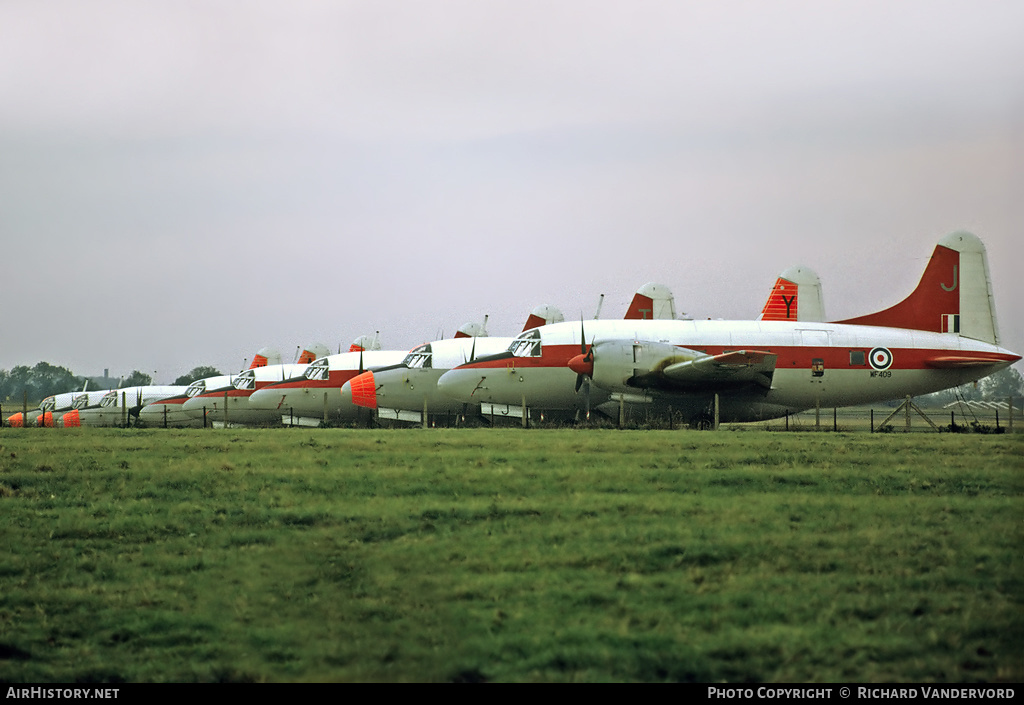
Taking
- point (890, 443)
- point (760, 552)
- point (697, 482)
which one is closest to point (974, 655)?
point (760, 552)

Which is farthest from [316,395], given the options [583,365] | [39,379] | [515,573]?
[39,379]

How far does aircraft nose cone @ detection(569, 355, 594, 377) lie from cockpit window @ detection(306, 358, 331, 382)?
18550 millimetres

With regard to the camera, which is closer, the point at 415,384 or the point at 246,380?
the point at 415,384

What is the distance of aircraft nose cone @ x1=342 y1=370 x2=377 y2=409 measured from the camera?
139ft

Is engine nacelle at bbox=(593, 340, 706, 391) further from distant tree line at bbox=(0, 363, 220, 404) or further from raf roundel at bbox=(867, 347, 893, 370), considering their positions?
distant tree line at bbox=(0, 363, 220, 404)

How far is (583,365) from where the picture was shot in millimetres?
33500

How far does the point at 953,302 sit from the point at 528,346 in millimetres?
16873

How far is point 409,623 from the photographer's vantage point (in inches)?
309

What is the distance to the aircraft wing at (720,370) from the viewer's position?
32906 mm

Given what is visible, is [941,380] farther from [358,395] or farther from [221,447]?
[221,447]

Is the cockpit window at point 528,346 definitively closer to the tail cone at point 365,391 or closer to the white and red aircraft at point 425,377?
the white and red aircraft at point 425,377

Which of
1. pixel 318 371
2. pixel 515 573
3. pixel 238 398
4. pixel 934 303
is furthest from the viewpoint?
pixel 238 398

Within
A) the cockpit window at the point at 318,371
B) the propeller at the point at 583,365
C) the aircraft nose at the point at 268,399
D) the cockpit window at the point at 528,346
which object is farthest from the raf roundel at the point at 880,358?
the aircraft nose at the point at 268,399

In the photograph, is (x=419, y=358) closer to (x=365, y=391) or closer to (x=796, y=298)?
(x=365, y=391)
